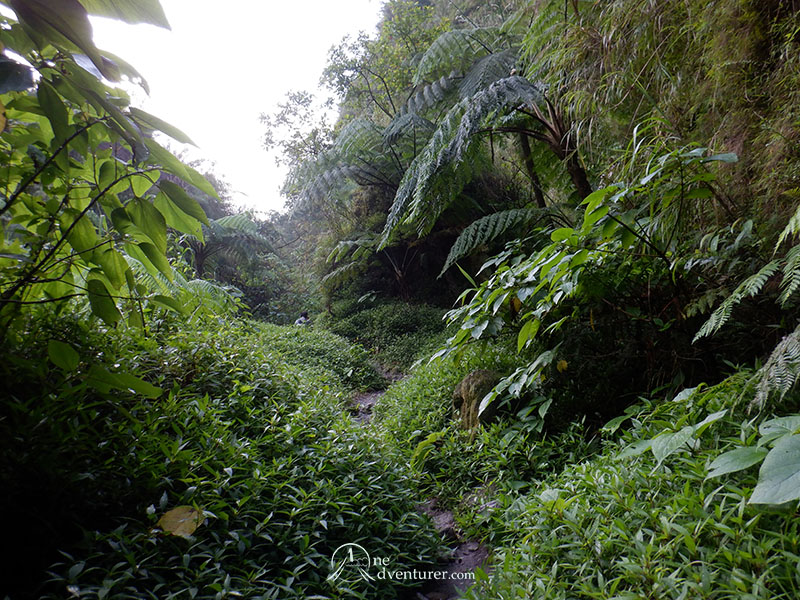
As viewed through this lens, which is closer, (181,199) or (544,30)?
(181,199)

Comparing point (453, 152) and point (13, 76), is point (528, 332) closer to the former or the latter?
point (13, 76)

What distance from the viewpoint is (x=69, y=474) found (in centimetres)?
111

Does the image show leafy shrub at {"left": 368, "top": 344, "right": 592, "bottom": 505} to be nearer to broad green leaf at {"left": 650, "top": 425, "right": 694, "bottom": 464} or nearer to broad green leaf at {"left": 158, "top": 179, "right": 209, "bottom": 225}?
broad green leaf at {"left": 650, "top": 425, "right": 694, "bottom": 464}

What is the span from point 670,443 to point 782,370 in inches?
11.8

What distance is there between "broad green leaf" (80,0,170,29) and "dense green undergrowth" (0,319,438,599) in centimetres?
58

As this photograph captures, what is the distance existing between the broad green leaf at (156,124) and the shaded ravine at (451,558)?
53.5 inches

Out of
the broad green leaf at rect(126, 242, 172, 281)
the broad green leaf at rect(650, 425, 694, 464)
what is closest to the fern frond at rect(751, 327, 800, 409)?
the broad green leaf at rect(650, 425, 694, 464)

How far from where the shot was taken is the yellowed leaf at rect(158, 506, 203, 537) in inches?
44.2

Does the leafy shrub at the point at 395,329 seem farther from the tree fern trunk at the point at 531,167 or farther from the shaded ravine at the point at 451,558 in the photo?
the shaded ravine at the point at 451,558

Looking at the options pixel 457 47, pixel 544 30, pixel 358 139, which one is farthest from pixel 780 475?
pixel 358 139

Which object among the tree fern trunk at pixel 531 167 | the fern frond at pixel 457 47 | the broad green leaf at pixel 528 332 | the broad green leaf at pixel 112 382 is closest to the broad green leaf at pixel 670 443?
Result: the broad green leaf at pixel 528 332

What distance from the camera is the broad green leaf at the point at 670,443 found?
997mm

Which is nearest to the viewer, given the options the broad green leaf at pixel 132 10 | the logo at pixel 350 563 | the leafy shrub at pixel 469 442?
the broad green leaf at pixel 132 10

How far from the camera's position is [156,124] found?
717 mm
